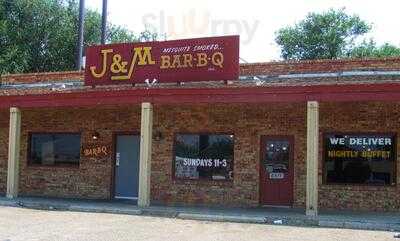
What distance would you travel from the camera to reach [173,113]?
59.1 feet

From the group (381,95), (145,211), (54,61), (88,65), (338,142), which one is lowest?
(145,211)

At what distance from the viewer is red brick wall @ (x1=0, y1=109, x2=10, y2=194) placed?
20438 mm

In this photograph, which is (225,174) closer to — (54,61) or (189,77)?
(189,77)

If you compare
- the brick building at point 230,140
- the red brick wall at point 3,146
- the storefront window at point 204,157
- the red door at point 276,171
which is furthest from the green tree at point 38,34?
the red door at point 276,171

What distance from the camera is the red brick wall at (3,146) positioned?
20438mm

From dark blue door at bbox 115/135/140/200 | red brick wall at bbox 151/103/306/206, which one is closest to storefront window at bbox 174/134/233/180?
red brick wall at bbox 151/103/306/206

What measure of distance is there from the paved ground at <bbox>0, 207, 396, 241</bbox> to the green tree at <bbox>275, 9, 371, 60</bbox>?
1342 inches

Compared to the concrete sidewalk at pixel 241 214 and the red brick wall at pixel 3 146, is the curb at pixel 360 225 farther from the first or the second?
the red brick wall at pixel 3 146

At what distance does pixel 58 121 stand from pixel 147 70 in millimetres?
3643

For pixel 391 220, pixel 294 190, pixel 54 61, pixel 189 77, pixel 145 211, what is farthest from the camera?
pixel 54 61

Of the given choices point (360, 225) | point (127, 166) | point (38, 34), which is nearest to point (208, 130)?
point (127, 166)

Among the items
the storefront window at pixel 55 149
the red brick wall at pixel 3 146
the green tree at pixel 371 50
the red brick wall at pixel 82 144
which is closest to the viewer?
the red brick wall at pixel 82 144

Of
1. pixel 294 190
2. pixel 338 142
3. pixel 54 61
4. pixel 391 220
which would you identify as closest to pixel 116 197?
pixel 294 190

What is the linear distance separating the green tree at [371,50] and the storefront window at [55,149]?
29.4m
